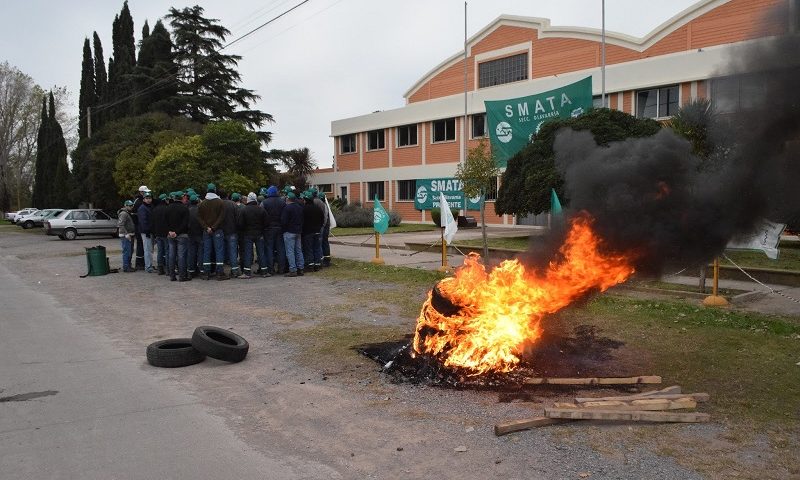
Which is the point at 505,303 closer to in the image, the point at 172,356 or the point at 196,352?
the point at 196,352

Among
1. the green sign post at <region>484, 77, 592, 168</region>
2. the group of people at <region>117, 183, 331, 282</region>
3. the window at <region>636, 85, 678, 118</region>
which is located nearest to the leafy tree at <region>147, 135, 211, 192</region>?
the group of people at <region>117, 183, 331, 282</region>

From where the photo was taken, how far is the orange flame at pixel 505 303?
20.0ft

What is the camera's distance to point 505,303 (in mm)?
6285

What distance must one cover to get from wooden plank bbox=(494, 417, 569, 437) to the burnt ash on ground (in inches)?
36.8

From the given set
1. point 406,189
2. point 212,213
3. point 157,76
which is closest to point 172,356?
point 212,213

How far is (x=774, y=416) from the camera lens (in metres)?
4.95

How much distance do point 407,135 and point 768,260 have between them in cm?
2867

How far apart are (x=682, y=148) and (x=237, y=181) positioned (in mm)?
21719

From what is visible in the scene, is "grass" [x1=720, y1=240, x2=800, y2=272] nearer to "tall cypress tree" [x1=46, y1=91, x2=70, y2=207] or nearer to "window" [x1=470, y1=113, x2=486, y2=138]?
"window" [x1=470, y1=113, x2=486, y2=138]

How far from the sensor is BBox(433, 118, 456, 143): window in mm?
37250

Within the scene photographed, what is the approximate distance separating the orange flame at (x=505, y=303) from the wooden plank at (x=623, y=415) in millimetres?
1397

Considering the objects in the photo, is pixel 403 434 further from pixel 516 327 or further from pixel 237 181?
pixel 237 181

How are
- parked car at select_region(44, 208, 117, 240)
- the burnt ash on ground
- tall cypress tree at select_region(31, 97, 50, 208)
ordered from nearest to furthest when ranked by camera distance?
the burnt ash on ground
parked car at select_region(44, 208, 117, 240)
tall cypress tree at select_region(31, 97, 50, 208)

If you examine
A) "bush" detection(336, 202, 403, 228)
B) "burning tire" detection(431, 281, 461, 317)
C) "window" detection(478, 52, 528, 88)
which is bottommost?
"burning tire" detection(431, 281, 461, 317)
